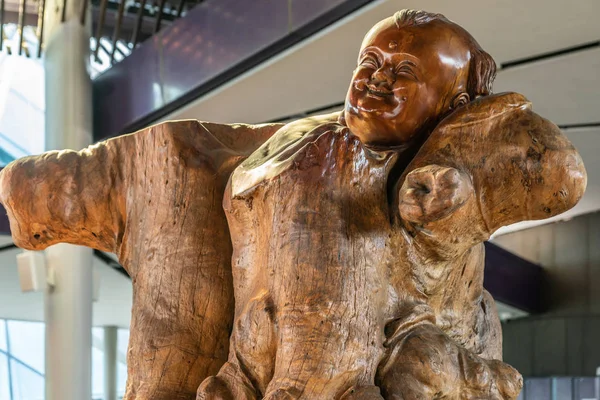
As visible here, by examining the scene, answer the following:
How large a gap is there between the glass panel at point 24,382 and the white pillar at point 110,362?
3.11ft

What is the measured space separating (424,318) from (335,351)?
22 cm

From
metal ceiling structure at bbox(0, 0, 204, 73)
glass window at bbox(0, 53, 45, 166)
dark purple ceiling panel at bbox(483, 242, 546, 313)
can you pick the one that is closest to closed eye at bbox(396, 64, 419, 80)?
metal ceiling structure at bbox(0, 0, 204, 73)

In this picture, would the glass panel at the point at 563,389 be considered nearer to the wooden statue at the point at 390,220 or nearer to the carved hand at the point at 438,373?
the wooden statue at the point at 390,220

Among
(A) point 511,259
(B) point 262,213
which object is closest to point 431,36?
(B) point 262,213

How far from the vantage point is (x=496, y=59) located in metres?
5.33

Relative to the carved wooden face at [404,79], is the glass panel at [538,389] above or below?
below

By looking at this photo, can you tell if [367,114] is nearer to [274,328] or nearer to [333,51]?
[274,328]

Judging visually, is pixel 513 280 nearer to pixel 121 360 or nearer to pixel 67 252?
pixel 67 252

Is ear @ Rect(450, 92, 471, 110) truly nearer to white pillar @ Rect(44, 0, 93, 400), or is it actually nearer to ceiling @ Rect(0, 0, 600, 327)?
ceiling @ Rect(0, 0, 600, 327)

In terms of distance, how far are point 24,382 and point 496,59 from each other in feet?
28.5

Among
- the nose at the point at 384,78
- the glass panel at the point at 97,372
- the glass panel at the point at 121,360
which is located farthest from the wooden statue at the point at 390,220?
the glass panel at the point at 97,372

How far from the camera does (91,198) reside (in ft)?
7.23

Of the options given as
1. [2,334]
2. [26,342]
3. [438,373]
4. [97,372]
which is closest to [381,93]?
[438,373]

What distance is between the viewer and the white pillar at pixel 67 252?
6233 mm
